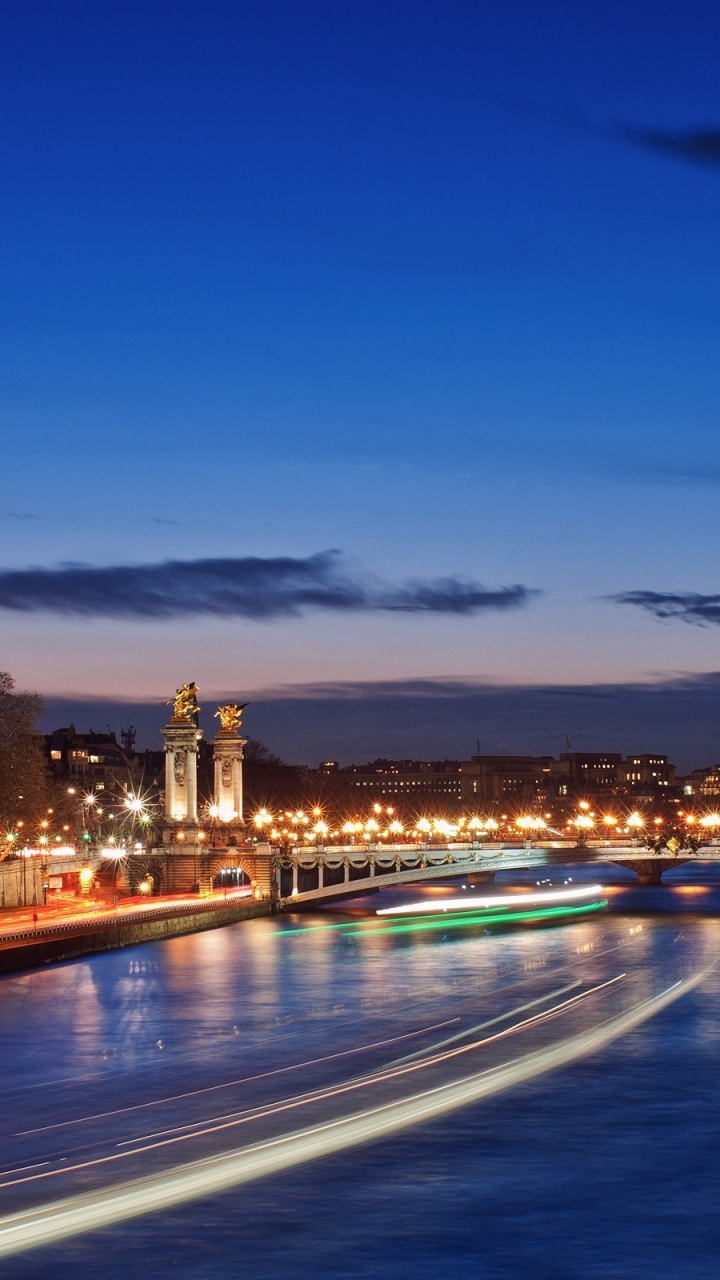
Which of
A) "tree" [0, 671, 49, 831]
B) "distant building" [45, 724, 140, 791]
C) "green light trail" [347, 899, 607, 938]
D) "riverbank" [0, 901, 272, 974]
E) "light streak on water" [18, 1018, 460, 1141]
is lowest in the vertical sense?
"light streak on water" [18, 1018, 460, 1141]

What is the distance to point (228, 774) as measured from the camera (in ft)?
294

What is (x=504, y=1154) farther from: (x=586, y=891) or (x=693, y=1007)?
(x=586, y=891)

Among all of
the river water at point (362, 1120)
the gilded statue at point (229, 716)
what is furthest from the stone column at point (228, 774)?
the river water at point (362, 1120)

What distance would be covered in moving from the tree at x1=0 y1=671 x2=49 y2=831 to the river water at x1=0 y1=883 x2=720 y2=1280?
13551mm

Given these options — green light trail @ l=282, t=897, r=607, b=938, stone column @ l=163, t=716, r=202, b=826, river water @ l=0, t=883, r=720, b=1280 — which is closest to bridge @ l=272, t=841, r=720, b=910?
green light trail @ l=282, t=897, r=607, b=938

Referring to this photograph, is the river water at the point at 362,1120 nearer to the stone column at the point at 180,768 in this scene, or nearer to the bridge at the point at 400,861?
the bridge at the point at 400,861

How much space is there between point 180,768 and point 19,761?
2070 centimetres

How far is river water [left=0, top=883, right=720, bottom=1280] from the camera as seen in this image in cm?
2119

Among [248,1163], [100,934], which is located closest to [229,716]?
[100,934]

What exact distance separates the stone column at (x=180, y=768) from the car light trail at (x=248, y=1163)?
51513mm

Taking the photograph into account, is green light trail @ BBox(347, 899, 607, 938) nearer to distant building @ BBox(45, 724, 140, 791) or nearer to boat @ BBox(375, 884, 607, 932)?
boat @ BBox(375, 884, 607, 932)

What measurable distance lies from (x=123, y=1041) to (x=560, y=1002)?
12.0 m

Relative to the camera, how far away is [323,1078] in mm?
32875

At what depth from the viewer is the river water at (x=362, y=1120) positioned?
834 inches
